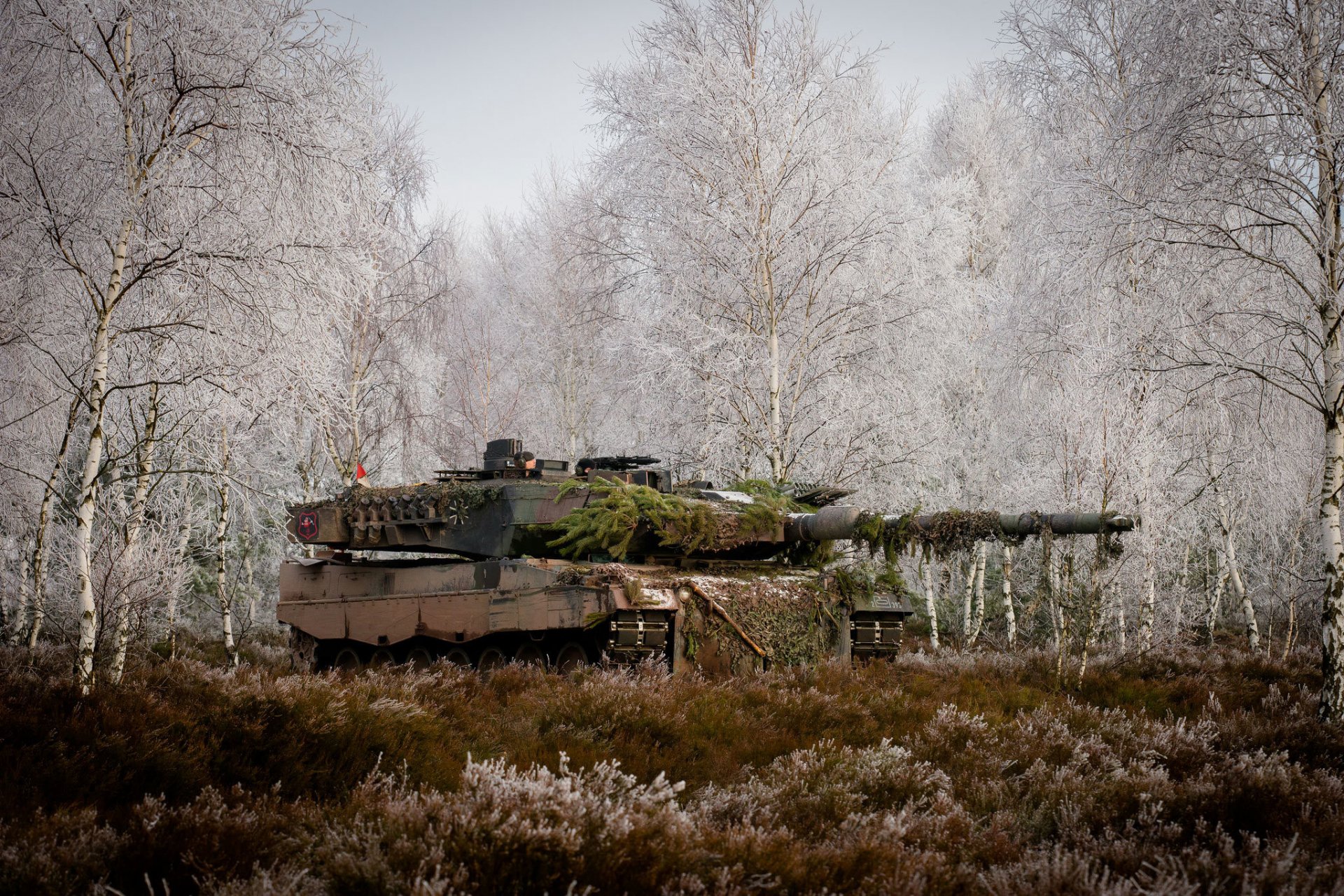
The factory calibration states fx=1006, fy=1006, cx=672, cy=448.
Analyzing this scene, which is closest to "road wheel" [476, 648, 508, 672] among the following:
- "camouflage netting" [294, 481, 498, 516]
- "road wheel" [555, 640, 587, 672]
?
"road wheel" [555, 640, 587, 672]

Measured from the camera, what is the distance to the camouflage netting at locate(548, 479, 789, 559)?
1060cm

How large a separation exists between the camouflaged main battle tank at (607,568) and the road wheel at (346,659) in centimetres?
10

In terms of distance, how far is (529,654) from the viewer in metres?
11.3

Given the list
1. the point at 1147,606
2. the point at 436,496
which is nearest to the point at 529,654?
the point at 436,496

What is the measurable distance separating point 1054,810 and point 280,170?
6975 millimetres

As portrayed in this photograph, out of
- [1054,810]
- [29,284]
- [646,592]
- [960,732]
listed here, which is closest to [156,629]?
[29,284]

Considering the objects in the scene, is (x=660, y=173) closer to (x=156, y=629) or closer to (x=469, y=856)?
(x=156, y=629)

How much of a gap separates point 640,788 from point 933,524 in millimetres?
5695

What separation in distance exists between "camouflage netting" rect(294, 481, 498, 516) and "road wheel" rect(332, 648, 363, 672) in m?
2.12

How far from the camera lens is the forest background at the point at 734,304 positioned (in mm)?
7590

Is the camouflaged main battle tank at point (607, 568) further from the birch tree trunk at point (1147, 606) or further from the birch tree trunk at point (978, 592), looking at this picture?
the birch tree trunk at point (978, 592)

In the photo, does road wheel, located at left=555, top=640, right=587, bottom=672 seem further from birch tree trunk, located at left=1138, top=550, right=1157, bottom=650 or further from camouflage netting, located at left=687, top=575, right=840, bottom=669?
birch tree trunk, located at left=1138, top=550, right=1157, bottom=650

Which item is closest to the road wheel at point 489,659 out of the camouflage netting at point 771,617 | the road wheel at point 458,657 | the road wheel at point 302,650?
the road wheel at point 458,657

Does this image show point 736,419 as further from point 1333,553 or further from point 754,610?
point 1333,553
